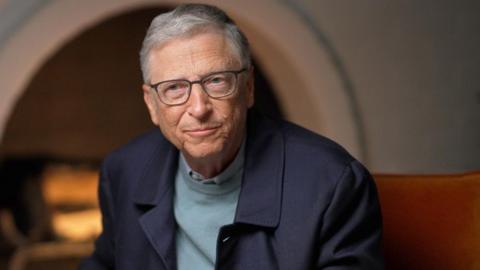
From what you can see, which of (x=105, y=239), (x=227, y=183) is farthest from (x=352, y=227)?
(x=105, y=239)

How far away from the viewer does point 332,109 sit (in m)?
3.22

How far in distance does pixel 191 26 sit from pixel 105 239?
0.54m

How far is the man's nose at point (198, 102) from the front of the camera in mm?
1558

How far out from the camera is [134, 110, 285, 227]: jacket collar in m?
1.63

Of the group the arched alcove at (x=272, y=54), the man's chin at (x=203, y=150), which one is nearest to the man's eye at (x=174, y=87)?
the man's chin at (x=203, y=150)

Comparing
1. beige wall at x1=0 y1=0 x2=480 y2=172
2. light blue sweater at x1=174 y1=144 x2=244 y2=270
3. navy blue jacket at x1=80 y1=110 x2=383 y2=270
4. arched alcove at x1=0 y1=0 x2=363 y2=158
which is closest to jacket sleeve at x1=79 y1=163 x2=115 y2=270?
navy blue jacket at x1=80 y1=110 x2=383 y2=270

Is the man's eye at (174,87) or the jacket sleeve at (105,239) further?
the jacket sleeve at (105,239)

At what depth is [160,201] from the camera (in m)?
1.74

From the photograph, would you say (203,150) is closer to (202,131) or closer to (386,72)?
(202,131)

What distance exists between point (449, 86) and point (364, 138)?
1.26 ft

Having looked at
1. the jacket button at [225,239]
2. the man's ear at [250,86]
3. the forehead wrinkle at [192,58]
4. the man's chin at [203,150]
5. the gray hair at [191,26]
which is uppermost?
the gray hair at [191,26]

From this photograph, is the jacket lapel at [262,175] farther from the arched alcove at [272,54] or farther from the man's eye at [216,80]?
the arched alcove at [272,54]

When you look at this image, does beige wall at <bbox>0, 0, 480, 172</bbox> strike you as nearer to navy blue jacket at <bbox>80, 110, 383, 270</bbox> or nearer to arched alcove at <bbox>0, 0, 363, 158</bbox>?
arched alcove at <bbox>0, 0, 363, 158</bbox>

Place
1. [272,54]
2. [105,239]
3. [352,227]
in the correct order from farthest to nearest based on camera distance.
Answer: [272,54], [105,239], [352,227]
